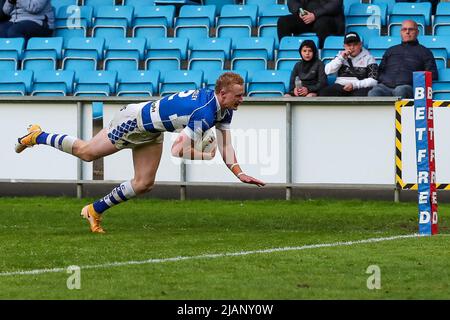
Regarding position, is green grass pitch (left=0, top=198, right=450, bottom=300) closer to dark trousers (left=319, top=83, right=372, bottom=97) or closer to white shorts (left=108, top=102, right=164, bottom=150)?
white shorts (left=108, top=102, right=164, bottom=150)

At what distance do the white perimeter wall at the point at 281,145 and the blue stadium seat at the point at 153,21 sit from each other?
4.02 m

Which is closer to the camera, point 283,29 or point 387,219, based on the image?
point 387,219

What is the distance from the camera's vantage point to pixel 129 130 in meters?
14.3

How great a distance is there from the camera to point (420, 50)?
19.8m

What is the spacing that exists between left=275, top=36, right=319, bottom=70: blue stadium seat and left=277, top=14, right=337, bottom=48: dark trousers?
167 millimetres

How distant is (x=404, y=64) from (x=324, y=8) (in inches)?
100

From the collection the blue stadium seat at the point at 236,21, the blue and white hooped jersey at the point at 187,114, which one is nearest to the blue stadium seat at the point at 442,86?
the blue stadium seat at the point at 236,21

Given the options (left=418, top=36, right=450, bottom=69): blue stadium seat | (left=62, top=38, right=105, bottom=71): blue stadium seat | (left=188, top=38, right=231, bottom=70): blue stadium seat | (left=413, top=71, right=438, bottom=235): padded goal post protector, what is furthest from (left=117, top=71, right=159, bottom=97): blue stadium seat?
(left=413, top=71, right=438, bottom=235): padded goal post protector

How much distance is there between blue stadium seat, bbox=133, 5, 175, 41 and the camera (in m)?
23.7

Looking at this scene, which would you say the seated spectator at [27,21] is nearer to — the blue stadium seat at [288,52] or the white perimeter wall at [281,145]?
the white perimeter wall at [281,145]
